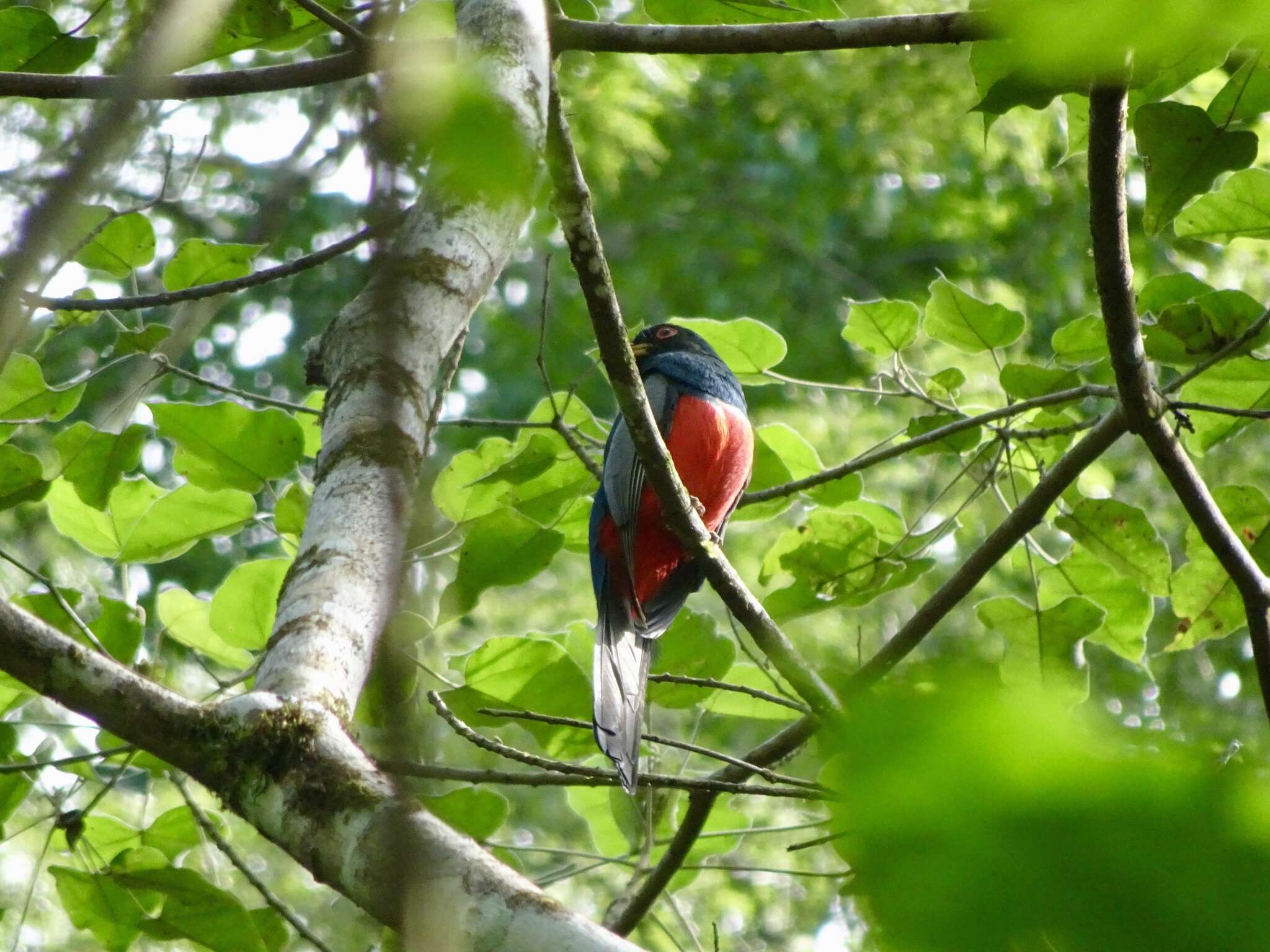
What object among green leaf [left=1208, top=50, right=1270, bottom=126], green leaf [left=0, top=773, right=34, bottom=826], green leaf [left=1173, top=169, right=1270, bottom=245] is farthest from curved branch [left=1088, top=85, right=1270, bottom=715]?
green leaf [left=0, top=773, right=34, bottom=826]

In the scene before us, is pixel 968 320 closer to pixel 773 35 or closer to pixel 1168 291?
pixel 1168 291

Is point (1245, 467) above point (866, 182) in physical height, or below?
below

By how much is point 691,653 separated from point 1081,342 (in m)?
0.99

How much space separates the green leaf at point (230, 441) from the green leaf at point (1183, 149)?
4.87 feet

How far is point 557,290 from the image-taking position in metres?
10.0

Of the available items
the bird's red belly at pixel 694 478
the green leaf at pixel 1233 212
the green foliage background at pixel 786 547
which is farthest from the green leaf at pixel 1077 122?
the bird's red belly at pixel 694 478

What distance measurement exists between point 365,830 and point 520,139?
91 cm

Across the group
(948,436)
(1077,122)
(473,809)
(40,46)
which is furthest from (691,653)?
(40,46)

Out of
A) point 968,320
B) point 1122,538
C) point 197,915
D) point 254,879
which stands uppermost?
point 968,320

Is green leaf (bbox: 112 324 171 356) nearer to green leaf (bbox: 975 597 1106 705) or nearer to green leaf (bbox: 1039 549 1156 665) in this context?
green leaf (bbox: 975 597 1106 705)

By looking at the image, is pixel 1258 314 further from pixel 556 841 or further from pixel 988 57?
pixel 556 841

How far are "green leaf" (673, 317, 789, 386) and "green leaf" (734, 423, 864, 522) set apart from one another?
0.14 metres

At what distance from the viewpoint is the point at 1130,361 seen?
1.93 meters

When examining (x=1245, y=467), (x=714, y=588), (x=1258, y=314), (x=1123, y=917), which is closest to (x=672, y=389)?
(x=714, y=588)
